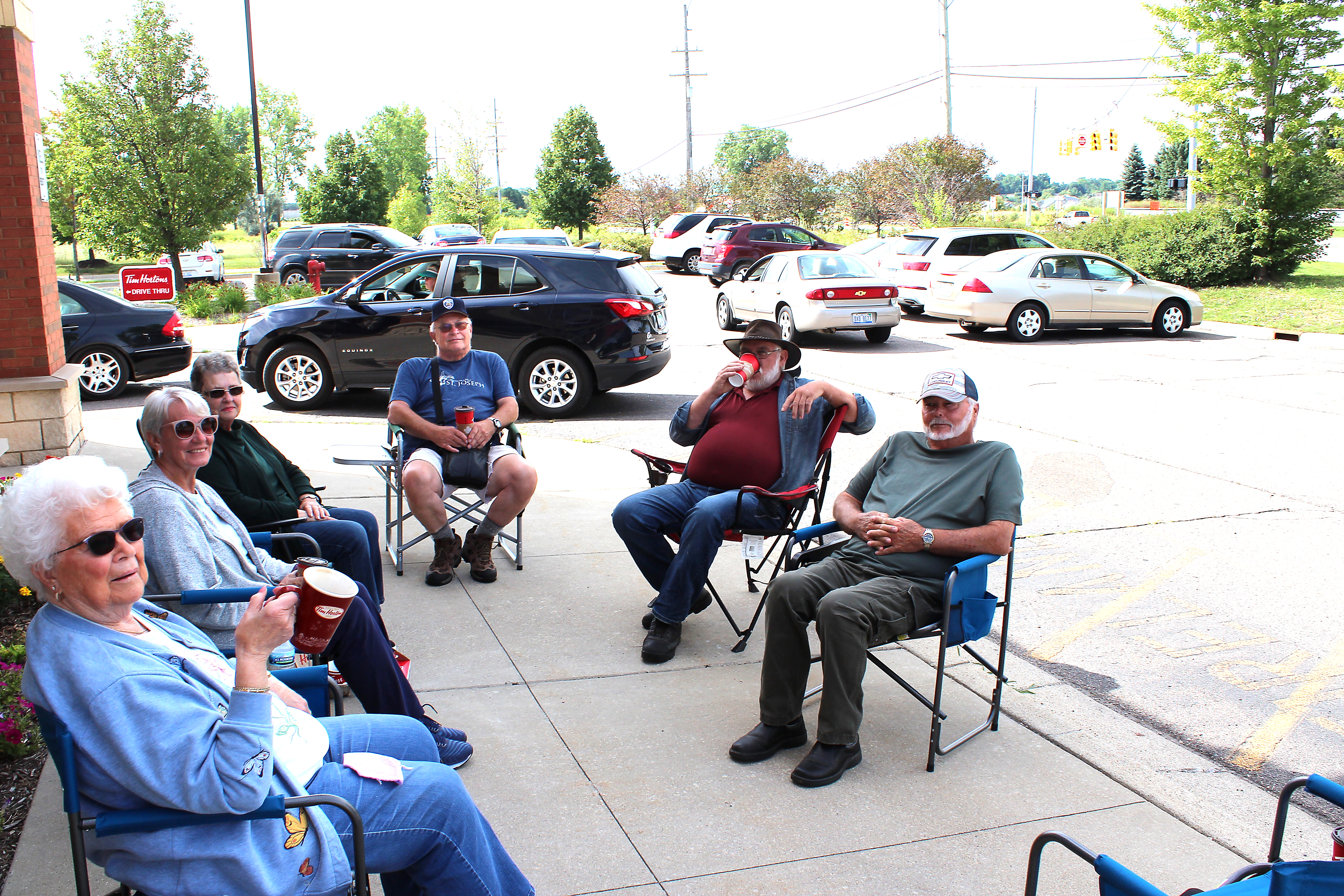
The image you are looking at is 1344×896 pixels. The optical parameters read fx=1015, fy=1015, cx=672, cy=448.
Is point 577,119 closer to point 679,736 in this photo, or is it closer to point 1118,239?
point 1118,239

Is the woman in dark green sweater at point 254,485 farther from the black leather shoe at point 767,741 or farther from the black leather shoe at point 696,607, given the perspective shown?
the black leather shoe at point 767,741

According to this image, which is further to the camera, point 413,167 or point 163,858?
point 413,167

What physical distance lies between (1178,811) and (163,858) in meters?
3.14

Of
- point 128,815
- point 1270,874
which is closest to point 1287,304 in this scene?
point 1270,874

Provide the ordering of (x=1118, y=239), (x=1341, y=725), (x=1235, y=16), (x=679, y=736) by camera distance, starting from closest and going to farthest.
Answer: (x=679, y=736) → (x=1341, y=725) → (x=1235, y=16) → (x=1118, y=239)

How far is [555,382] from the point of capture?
10945 millimetres

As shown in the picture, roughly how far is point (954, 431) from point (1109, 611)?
2052 mm

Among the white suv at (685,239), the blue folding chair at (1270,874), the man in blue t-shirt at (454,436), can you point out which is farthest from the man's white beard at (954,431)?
the white suv at (685,239)

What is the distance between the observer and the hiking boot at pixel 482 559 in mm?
5660

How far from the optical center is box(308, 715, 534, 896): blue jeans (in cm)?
238

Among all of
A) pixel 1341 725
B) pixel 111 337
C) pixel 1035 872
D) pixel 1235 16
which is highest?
pixel 1235 16

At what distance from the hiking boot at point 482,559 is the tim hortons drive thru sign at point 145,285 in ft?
33.1

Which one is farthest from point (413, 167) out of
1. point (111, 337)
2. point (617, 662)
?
point (617, 662)

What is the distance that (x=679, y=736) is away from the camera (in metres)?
3.92
